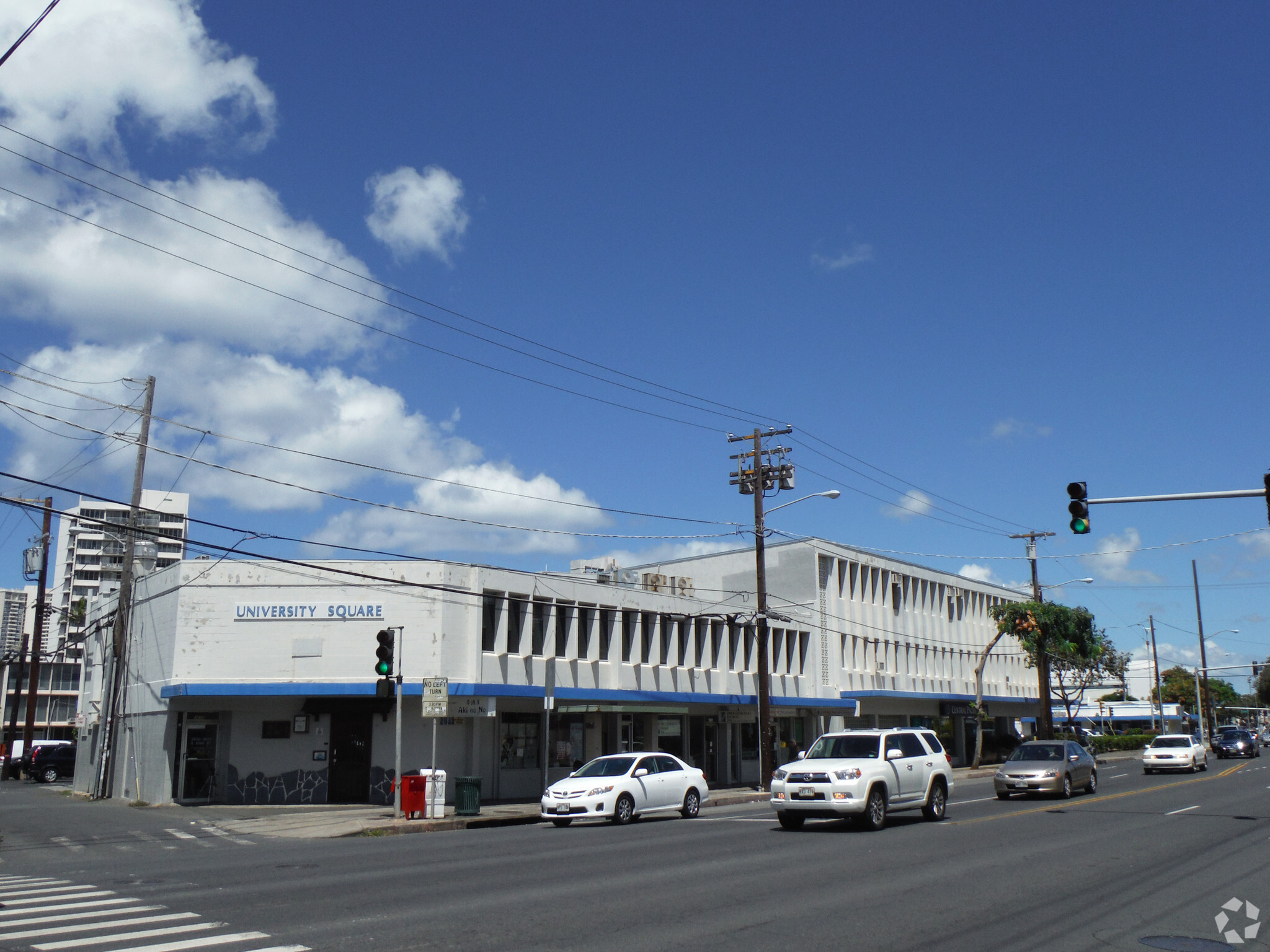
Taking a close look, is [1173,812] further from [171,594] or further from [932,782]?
[171,594]

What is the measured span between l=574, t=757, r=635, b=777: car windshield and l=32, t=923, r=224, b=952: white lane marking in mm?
13642

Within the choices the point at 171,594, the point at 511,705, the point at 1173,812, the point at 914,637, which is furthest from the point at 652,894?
the point at 914,637

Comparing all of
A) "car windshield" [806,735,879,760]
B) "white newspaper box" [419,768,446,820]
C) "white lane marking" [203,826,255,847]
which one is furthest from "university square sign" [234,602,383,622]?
"car windshield" [806,735,879,760]

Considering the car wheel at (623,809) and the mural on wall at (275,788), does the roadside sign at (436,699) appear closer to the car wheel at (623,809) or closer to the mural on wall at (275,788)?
the car wheel at (623,809)

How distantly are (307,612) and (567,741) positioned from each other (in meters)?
9.71

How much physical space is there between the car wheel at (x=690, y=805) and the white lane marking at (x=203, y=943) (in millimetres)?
15870

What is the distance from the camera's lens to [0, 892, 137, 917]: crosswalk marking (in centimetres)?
1057

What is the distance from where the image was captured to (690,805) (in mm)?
24219

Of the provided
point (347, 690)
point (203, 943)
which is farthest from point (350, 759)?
point (203, 943)

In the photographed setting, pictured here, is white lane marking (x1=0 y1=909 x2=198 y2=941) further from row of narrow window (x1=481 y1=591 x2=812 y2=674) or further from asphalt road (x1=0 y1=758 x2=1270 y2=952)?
row of narrow window (x1=481 y1=591 x2=812 y2=674)

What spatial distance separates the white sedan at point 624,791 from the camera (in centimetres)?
2177

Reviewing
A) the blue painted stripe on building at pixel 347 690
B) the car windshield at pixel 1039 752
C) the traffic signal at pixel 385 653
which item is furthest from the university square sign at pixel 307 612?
the car windshield at pixel 1039 752

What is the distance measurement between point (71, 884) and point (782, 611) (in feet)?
124

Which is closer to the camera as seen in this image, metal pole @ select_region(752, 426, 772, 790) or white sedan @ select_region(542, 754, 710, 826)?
white sedan @ select_region(542, 754, 710, 826)
